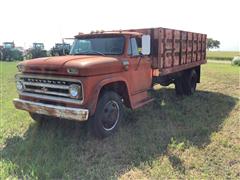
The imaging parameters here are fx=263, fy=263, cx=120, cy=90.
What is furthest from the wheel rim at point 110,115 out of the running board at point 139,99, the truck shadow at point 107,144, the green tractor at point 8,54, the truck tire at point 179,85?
the green tractor at point 8,54

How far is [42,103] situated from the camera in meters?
4.86

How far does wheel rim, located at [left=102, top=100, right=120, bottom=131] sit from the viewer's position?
4938 mm

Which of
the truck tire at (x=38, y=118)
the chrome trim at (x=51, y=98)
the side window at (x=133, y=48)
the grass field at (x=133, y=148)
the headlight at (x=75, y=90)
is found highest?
the side window at (x=133, y=48)

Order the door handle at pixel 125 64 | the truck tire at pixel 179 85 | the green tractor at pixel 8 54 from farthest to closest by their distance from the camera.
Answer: the green tractor at pixel 8 54
the truck tire at pixel 179 85
the door handle at pixel 125 64

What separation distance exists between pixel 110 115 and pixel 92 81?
35.8 inches

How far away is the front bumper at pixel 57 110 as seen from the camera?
4.29 metres

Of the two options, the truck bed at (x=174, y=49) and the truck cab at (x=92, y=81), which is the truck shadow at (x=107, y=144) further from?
the truck bed at (x=174, y=49)

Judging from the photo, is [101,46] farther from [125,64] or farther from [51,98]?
[51,98]

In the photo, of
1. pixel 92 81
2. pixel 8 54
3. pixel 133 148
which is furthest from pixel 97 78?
pixel 8 54

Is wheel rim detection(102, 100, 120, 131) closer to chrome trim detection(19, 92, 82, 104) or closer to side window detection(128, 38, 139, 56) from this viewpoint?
chrome trim detection(19, 92, 82, 104)

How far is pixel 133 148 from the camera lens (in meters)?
4.67

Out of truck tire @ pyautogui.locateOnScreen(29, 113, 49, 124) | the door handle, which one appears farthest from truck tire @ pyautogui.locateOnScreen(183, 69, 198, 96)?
truck tire @ pyautogui.locateOnScreen(29, 113, 49, 124)

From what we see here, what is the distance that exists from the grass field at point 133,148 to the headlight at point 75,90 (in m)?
0.98

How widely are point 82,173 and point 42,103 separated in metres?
1.63
